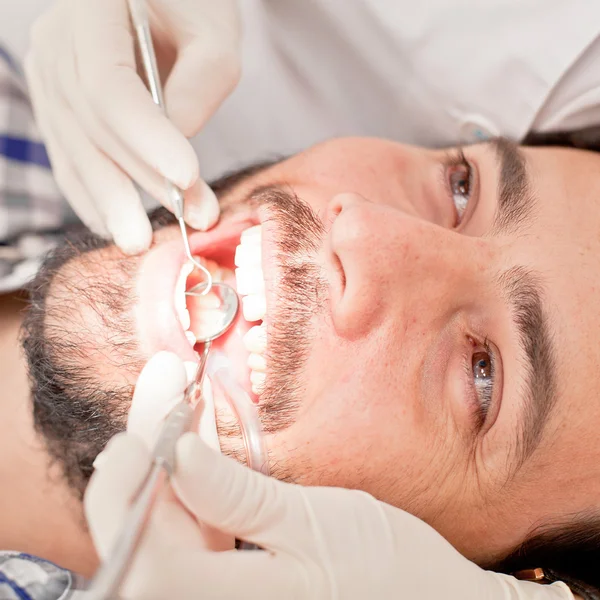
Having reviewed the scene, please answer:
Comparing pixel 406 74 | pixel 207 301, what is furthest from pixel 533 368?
pixel 406 74

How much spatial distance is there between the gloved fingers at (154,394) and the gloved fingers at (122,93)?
1.19 ft

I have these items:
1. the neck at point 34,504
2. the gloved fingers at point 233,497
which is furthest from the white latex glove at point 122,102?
the gloved fingers at point 233,497

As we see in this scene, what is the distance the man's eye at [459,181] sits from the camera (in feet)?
Answer: 4.56

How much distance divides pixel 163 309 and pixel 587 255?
0.77 meters

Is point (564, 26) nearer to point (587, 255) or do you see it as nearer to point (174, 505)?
point (587, 255)

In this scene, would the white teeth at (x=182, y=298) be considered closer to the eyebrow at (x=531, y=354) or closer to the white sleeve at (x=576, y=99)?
the eyebrow at (x=531, y=354)

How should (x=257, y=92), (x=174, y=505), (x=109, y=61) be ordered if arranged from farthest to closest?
(x=257, y=92), (x=109, y=61), (x=174, y=505)

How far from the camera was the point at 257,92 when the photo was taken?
2.01m

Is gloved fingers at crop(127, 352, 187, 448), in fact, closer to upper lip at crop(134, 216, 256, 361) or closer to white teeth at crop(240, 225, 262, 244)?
upper lip at crop(134, 216, 256, 361)

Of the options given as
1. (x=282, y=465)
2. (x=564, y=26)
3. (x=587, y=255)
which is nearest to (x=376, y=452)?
(x=282, y=465)

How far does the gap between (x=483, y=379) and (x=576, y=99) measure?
3.35 ft

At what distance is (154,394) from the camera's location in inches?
38.5

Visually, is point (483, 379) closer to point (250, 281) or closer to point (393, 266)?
point (393, 266)

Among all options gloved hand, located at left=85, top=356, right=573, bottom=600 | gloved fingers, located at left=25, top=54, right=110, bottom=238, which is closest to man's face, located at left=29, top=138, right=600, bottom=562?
gloved hand, located at left=85, top=356, right=573, bottom=600
